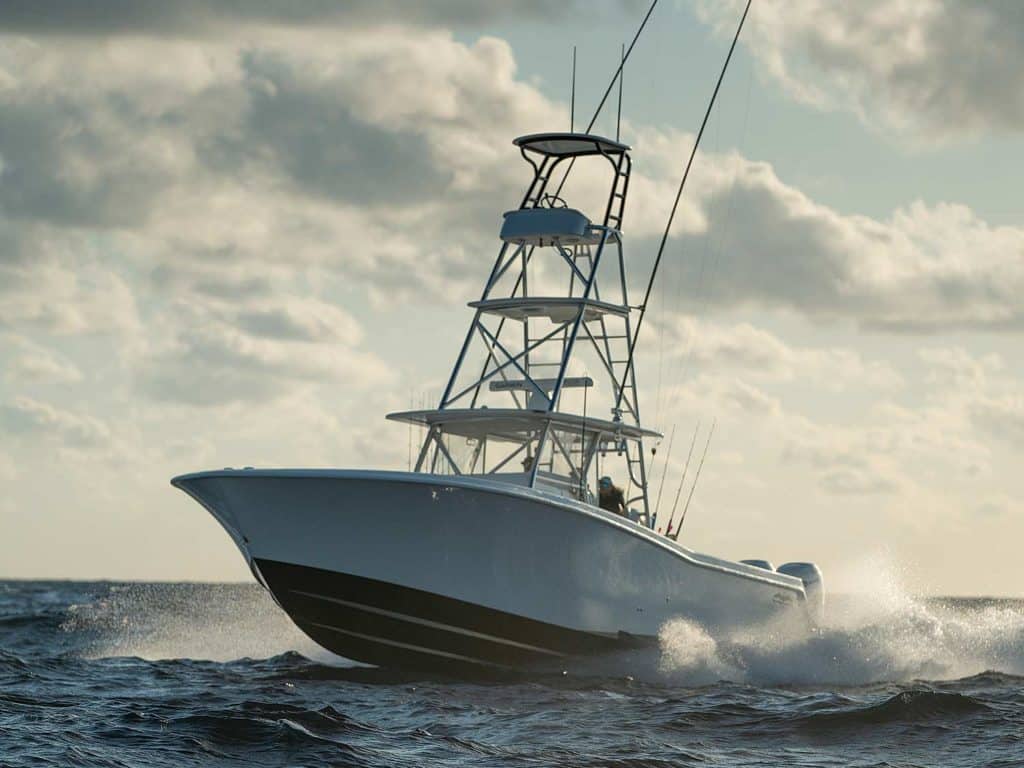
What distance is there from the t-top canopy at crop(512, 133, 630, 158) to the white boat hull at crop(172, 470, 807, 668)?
221 inches

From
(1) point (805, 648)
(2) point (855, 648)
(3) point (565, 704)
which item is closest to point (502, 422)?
(3) point (565, 704)

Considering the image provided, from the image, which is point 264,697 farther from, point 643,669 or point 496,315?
point 496,315

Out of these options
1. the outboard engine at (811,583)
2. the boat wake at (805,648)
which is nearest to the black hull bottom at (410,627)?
the boat wake at (805,648)

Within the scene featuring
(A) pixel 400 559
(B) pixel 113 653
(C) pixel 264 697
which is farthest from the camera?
(B) pixel 113 653

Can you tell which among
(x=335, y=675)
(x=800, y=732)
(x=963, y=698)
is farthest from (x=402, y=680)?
(x=963, y=698)

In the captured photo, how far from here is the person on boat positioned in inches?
786

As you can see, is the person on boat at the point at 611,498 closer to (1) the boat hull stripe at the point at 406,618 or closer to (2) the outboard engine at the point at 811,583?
(1) the boat hull stripe at the point at 406,618

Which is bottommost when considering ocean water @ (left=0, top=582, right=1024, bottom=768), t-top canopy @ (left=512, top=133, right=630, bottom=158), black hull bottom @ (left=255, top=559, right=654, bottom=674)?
ocean water @ (left=0, top=582, right=1024, bottom=768)

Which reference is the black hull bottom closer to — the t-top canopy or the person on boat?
the person on boat

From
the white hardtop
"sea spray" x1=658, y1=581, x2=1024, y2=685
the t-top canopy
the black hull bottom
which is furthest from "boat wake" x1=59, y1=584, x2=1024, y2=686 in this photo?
the t-top canopy

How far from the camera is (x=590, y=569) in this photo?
714 inches

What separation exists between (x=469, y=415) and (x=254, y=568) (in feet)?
11.1

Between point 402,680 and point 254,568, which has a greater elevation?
point 254,568

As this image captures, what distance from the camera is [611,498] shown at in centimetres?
1995
